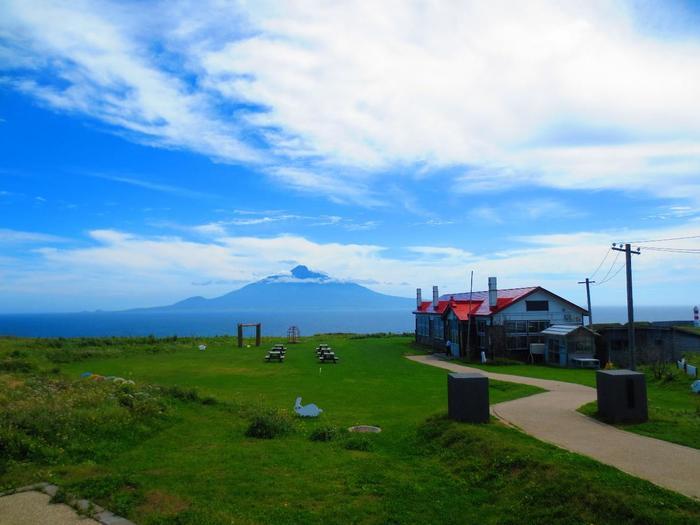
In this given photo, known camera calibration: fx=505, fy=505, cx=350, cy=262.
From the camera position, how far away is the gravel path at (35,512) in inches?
267

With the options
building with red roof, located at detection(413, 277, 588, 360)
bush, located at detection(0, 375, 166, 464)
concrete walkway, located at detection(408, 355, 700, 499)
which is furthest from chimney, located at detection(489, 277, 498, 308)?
bush, located at detection(0, 375, 166, 464)

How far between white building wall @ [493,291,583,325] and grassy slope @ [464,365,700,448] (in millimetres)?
4310

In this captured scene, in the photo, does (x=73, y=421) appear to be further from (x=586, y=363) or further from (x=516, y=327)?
(x=516, y=327)

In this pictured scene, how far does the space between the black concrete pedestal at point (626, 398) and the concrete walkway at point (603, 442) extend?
48 cm

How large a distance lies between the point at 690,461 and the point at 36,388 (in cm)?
1741

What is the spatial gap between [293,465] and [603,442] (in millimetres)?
6609

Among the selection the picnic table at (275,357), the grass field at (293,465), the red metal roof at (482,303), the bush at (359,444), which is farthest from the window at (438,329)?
the bush at (359,444)

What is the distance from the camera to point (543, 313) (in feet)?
119

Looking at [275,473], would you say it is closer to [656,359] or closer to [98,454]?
[98,454]

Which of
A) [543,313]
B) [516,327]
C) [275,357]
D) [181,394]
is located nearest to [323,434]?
[181,394]

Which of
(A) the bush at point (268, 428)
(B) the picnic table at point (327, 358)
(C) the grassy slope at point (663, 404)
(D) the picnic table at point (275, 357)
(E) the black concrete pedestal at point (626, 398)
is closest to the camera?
(C) the grassy slope at point (663, 404)

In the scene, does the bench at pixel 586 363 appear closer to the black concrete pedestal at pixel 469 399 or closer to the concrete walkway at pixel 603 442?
the concrete walkway at pixel 603 442

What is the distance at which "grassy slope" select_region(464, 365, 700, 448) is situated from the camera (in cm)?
1139

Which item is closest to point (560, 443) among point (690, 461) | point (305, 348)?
point (690, 461)
